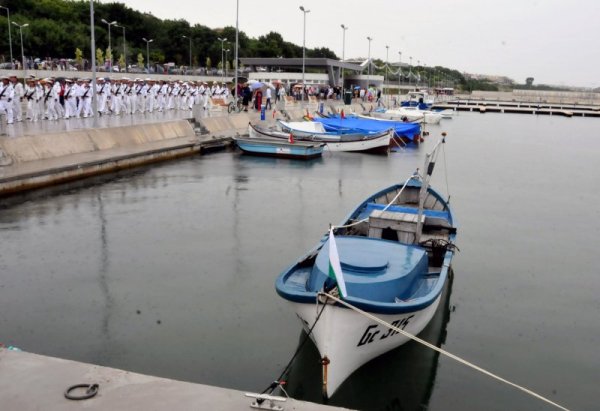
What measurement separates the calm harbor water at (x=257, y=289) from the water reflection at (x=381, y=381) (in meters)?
0.02

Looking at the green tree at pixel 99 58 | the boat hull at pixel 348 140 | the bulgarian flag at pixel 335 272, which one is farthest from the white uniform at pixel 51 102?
the green tree at pixel 99 58

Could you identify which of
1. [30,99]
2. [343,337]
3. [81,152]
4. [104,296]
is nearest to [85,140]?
[81,152]

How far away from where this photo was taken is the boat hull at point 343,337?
7.07m

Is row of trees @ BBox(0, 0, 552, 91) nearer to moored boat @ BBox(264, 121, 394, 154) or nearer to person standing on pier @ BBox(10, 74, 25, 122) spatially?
moored boat @ BBox(264, 121, 394, 154)

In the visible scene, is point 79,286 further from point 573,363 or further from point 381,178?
point 381,178

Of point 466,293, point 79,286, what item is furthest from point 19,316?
point 466,293

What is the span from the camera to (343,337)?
7.16 metres

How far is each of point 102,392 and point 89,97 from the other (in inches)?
1039

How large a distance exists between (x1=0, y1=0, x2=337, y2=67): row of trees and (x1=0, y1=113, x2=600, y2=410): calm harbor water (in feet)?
189

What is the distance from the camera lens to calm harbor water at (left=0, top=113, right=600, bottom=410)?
27.2 ft

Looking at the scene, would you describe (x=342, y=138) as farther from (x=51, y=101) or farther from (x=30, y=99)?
(x=30, y=99)

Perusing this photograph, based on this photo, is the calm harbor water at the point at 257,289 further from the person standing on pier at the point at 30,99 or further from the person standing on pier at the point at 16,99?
the person standing on pier at the point at 30,99

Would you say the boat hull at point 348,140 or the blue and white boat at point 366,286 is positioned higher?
the boat hull at point 348,140

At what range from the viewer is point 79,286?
1125 cm
